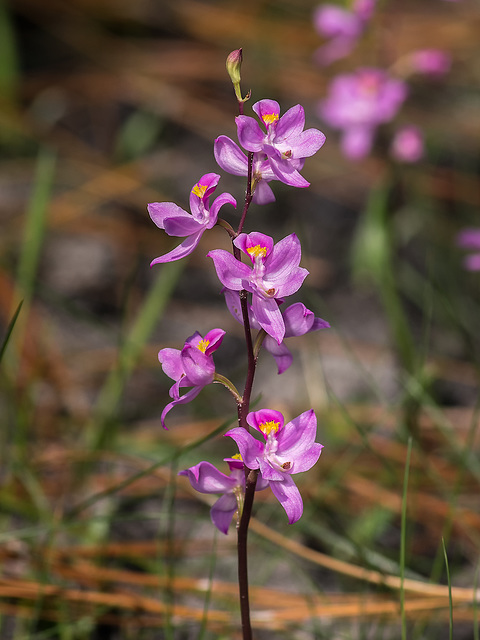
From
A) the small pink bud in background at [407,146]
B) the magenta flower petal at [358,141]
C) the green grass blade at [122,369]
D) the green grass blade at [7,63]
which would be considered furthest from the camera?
the green grass blade at [7,63]

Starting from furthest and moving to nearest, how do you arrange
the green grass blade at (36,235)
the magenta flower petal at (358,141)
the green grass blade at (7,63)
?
the green grass blade at (7,63), the magenta flower petal at (358,141), the green grass blade at (36,235)

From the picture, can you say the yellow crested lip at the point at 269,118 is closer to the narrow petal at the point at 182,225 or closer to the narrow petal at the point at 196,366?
the narrow petal at the point at 182,225

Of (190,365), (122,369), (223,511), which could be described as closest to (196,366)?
(190,365)

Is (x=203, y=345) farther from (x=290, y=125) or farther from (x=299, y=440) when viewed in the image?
(x=290, y=125)

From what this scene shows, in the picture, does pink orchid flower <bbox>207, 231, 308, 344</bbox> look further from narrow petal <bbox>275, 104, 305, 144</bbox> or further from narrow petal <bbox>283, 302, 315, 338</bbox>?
narrow petal <bbox>275, 104, 305, 144</bbox>

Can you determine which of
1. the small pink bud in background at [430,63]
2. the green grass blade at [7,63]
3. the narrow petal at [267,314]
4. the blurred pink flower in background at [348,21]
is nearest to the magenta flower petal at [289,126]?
the narrow petal at [267,314]

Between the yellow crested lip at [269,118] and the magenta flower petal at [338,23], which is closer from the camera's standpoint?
the yellow crested lip at [269,118]
